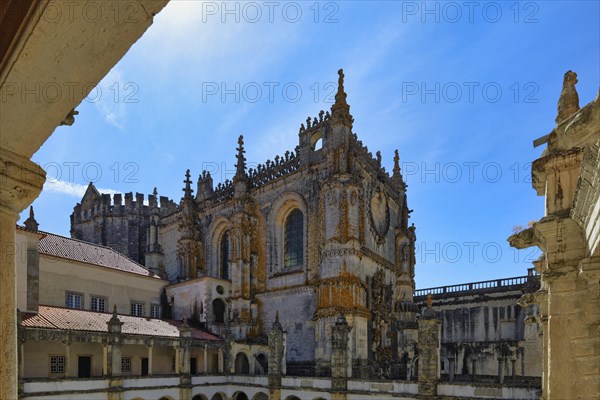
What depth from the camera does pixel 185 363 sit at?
2561cm

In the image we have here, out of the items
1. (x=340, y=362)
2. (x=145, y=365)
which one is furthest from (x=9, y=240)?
(x=145, y=365)

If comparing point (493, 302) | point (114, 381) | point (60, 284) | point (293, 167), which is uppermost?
point (293, 167)

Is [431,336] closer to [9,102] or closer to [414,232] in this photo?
[414,232]

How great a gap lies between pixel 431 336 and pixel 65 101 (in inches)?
791

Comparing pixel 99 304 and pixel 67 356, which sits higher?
pixel 99 304

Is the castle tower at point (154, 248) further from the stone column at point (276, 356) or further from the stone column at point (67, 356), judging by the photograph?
the stone column at point (276, 356)

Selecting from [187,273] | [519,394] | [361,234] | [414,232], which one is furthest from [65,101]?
[414,232]

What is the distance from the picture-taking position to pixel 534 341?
1079 inches

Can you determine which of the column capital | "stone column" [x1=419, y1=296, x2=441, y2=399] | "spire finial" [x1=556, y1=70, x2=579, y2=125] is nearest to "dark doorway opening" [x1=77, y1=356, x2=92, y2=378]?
"stone column" [x1=419, y1=296, x2=441, y2=399]

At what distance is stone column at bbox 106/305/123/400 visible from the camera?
855 inches

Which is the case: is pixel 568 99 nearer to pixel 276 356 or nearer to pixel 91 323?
pixel 276 356

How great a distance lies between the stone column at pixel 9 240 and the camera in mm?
2943

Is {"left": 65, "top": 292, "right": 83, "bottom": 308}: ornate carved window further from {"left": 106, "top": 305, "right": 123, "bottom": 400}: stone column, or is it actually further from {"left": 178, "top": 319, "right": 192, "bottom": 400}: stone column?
{"left": 178, "top": 319, "right": 192, "bottom": 400}: stone column

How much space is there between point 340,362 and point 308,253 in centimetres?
775
